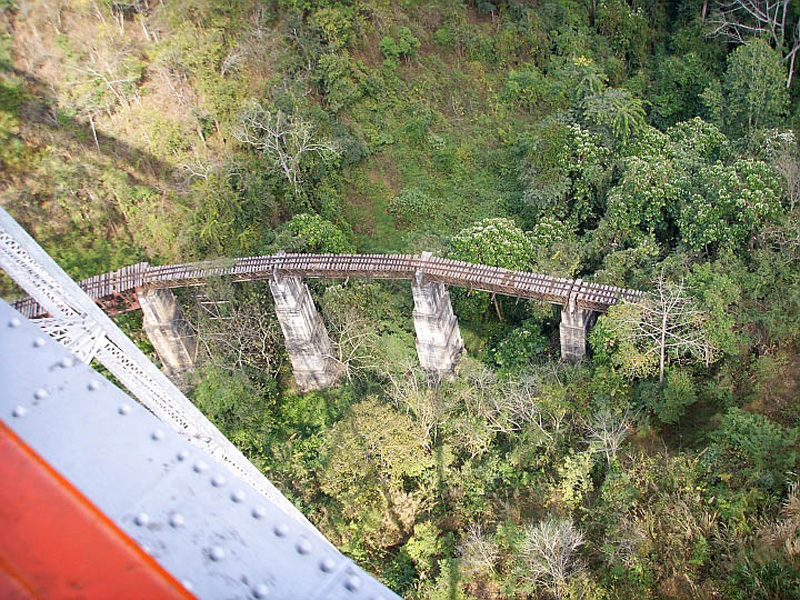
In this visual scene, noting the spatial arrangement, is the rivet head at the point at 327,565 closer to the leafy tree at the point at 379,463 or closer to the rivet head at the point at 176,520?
the rivet head at the point at 176,520

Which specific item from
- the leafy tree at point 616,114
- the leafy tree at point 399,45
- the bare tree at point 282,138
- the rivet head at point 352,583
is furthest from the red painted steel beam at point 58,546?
the leafy tree at point 399,45

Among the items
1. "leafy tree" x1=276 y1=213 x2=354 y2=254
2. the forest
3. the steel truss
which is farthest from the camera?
"leafy tree" x1=276 y1=213 x2=354 y2=254

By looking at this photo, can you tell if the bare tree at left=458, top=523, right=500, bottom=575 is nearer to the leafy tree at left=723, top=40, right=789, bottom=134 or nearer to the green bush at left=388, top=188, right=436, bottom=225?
the green bush at left=388, top=188, right=436, bottom=225

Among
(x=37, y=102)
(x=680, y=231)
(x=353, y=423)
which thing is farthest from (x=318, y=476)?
(x=37, y=102)

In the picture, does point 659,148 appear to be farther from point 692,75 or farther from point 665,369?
point 665,369

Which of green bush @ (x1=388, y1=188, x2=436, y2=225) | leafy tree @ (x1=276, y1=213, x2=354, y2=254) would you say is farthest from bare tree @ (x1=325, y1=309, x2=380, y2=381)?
green bush @ (x1=388, y1=188, x2=436, y2=225)
